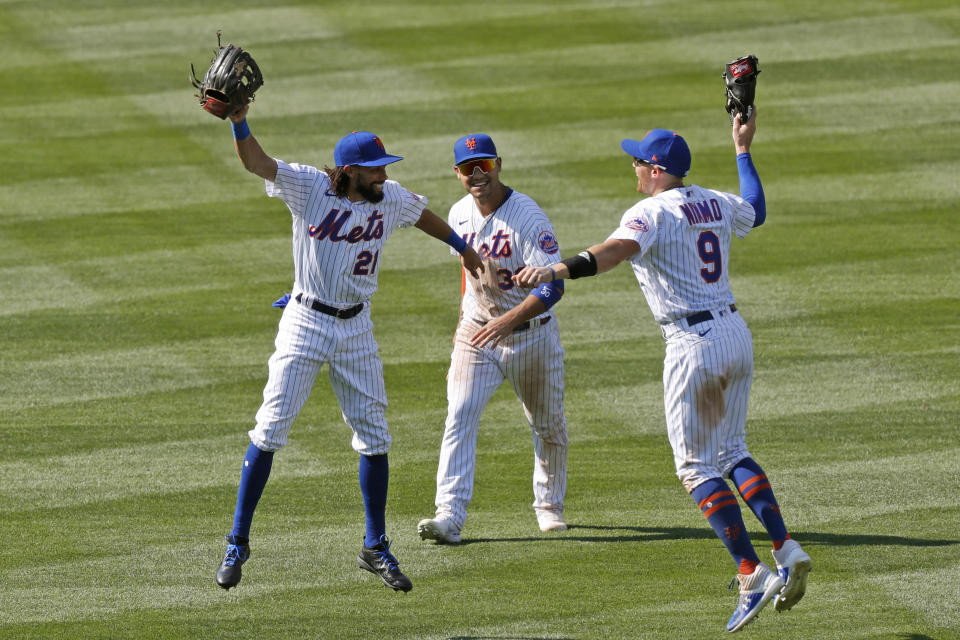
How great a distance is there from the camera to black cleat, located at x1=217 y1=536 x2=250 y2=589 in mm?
6520

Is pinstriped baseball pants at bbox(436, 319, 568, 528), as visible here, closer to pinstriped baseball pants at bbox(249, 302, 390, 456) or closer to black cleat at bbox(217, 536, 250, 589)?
pinstriped baseball pants at bbox(249, 302, 390, 456)

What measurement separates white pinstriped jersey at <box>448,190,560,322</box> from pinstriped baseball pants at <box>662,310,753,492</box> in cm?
111

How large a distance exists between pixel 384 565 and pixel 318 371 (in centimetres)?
99

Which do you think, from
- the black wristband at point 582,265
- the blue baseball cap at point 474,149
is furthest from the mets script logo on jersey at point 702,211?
the blue baseball cap at point 474,149

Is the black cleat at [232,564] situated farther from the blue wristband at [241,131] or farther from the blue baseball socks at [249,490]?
the blue wristband at [241,131]

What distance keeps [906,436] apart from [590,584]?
10.2 feet

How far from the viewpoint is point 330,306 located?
22.0 feet

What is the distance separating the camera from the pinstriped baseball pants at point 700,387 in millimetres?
6406

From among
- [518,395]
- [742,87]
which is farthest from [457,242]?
[742,87]

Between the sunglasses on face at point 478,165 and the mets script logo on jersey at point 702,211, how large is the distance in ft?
4.39

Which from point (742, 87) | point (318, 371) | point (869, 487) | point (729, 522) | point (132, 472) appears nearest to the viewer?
point (729, 522)

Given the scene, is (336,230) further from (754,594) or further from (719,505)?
(754,594)

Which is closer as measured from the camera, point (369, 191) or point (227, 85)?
point (227, 85)

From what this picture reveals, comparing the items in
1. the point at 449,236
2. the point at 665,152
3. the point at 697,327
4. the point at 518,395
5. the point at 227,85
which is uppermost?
the point at 227,85
